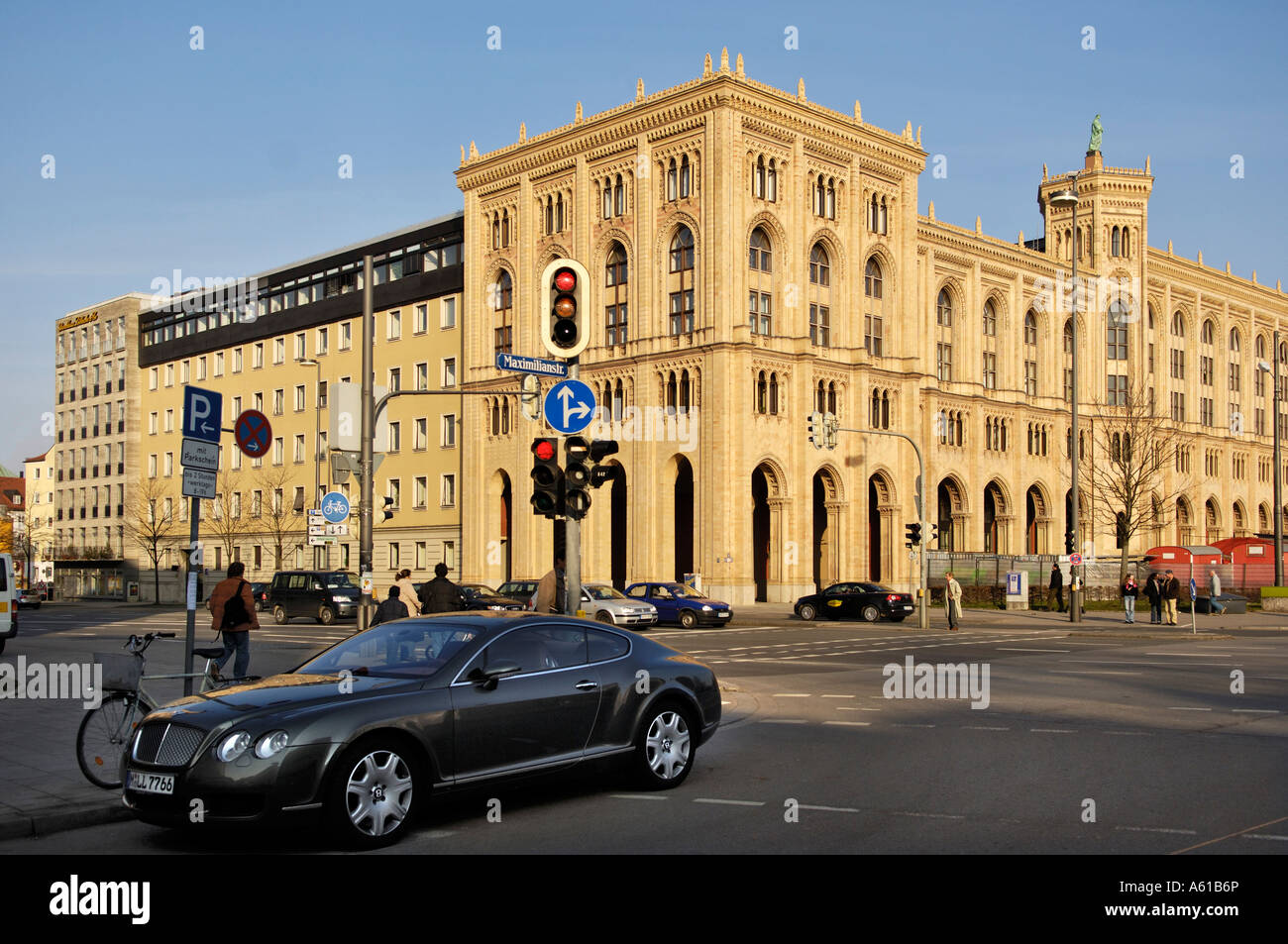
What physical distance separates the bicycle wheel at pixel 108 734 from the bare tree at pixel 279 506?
65056 mm

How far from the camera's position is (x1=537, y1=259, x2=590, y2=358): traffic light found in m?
13.1

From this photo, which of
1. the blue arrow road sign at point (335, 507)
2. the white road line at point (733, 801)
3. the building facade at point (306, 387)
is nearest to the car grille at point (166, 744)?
the white road line at point (733, 801)

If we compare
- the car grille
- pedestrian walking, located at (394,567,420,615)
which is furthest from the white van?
the car grille

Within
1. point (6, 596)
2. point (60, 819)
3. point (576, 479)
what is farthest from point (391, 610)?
point (6, 596)

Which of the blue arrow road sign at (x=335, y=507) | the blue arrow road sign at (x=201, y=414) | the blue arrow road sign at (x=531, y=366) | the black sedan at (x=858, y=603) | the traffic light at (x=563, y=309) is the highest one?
the traffic light at (x=563, y=309)

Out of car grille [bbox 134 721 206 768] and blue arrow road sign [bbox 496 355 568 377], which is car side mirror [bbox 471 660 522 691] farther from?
blue arrow road sign [bbox 496 355 568 377]

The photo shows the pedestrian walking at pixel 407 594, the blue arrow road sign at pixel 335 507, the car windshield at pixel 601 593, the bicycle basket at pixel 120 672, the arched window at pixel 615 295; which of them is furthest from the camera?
the arched window at pixel 615 295

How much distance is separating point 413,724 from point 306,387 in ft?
233

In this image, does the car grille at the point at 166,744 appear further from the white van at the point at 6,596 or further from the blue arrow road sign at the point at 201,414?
the white van at the point at 6,596

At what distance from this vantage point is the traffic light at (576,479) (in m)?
13.7

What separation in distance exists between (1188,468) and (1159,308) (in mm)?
11071
